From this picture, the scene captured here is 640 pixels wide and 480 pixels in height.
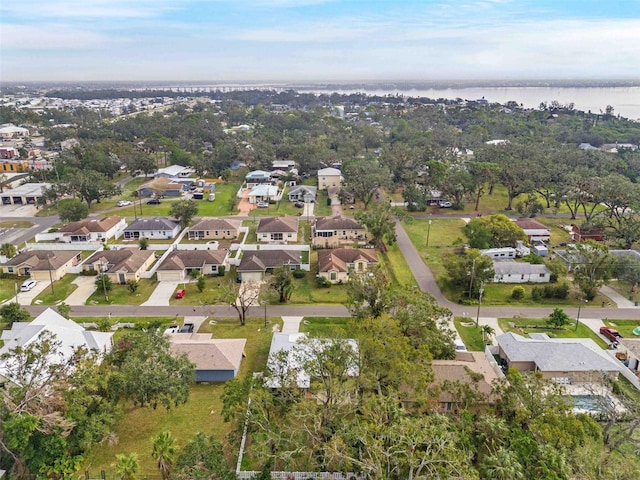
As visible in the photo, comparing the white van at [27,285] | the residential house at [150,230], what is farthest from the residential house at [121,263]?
the residential house at [150,230]

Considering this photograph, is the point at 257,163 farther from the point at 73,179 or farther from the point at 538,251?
the point at 538,251

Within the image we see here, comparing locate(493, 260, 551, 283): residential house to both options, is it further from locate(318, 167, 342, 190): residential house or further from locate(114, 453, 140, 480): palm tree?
locate(318, 167, 342, 190): residential house

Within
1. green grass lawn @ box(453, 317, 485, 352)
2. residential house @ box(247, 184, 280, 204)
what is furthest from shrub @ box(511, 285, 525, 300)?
residential house @ box(247, 184, 280, 204)

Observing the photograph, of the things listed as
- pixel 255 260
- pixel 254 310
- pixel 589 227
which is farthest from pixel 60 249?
pixel 589 227

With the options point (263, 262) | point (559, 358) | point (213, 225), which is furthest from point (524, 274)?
point (213, 225)

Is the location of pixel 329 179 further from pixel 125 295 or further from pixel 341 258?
pixel 125 295
